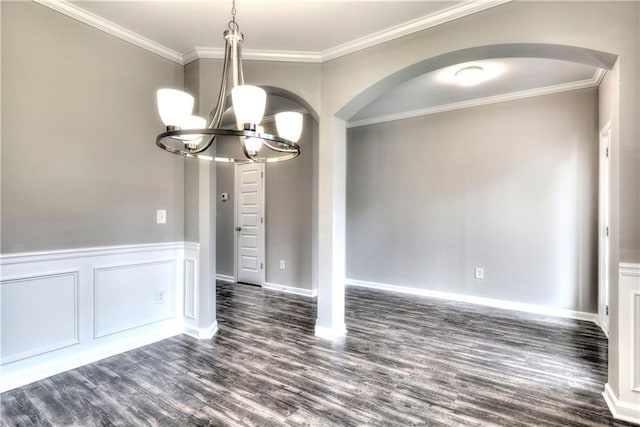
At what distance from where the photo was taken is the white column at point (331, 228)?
3064mm

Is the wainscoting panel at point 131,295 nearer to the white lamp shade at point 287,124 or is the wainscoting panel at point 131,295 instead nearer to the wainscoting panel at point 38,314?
the wainscoting panel at point 38,314

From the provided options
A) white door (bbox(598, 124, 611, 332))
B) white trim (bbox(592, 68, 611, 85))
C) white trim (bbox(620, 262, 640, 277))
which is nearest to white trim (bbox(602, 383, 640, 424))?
white trim (bbox(620, 262, 640, 277))

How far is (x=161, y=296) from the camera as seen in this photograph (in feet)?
10.1

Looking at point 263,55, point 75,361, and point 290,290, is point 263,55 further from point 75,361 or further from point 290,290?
point 290,290

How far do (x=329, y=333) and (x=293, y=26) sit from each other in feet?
9.05

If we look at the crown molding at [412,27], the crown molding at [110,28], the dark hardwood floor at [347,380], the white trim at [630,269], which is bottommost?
the dark hardwood floor at [347,380]

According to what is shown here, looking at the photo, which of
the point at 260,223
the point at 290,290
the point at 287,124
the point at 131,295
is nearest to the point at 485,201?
the point at 290,290

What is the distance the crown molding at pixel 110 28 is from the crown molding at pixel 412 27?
1.49 metres

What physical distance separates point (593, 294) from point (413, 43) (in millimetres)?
3409

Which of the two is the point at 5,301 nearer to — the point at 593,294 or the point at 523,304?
the point at 523,304

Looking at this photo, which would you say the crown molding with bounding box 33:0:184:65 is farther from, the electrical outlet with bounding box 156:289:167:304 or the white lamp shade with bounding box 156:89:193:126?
the electrical outlet with bounding box 156:289:167:304

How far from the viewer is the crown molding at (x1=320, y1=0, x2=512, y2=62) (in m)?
2.27

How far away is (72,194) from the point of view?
8.09 ft

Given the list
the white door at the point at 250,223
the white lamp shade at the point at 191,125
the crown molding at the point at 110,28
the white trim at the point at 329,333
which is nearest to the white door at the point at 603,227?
the white trim at the point at 329,333
